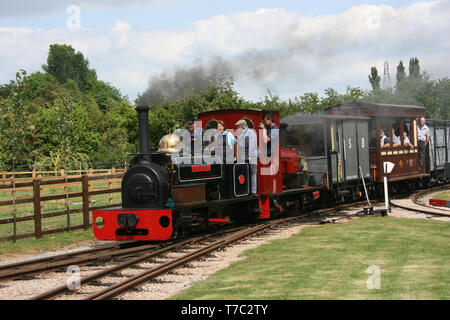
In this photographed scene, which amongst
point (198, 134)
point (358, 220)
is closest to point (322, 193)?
point (358, 220)

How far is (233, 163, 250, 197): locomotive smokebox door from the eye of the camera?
1182 centimetres

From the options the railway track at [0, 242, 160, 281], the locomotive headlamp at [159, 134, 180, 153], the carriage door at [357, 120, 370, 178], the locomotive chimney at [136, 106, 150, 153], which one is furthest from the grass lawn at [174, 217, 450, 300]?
the carriage door at [357, 120, 370, 178]

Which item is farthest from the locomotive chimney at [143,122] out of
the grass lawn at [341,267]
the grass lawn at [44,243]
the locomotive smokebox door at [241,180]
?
the grass lawn at [44,243]

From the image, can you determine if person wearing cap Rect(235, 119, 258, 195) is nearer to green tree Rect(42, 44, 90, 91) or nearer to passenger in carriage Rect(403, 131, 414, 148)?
passenger in carriage Rect(403, 131, 414, 148)

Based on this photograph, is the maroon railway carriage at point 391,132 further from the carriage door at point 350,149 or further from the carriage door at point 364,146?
the carriage door at point 350,149

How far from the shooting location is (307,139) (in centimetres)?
1653

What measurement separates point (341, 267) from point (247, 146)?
4.94 m

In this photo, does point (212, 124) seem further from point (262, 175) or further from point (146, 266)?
point (146, 266)

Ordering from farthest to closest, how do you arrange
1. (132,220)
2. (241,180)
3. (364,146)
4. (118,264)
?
(364,146) < (241,180) < (132,220) < (118,264)

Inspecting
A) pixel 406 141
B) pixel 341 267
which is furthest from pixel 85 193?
pixel 406 141

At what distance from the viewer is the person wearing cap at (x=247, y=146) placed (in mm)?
11945

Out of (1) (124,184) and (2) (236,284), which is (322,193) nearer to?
(1) (124,184)

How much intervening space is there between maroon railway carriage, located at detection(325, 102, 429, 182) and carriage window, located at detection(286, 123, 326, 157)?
11.3 feet

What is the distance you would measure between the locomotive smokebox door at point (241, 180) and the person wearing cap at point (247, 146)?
15cm
